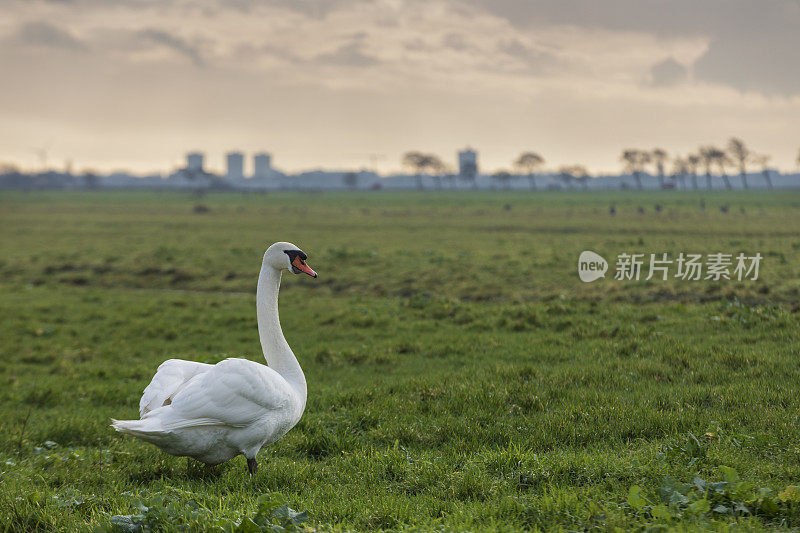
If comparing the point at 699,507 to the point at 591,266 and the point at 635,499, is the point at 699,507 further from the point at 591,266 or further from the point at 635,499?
the point at 591,266

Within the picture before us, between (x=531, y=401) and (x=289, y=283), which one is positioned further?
(x=289, y=283)

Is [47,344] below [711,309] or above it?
below

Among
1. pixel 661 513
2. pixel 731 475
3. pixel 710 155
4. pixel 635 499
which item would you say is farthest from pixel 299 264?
pixel 710 155

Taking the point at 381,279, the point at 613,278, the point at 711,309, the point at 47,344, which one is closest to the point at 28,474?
the point at 47,344

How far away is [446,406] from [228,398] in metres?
3.94

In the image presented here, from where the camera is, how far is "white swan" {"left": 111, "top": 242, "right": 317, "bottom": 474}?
21.6 ft

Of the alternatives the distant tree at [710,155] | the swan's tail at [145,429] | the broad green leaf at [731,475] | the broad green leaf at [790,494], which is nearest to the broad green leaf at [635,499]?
the broad green leaf at [731,475]

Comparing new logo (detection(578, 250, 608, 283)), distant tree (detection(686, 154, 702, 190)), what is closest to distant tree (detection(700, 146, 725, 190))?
distant tree (detection(686, 154, 702, 190))

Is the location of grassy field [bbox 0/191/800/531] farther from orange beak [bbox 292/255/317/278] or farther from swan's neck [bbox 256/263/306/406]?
orange beak [bbox 292/255/317/278]

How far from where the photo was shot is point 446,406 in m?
9.52

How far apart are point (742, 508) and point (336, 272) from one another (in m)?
23.6

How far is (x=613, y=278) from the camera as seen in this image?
2380 cm

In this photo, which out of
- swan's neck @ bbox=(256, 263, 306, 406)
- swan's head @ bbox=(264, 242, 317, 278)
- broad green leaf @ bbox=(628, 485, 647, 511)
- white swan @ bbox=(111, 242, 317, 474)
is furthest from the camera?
swan's neck @ bbox=(256, 263, 306, 406)

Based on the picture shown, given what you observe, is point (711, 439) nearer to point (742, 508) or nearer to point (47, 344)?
point (742, 508)
